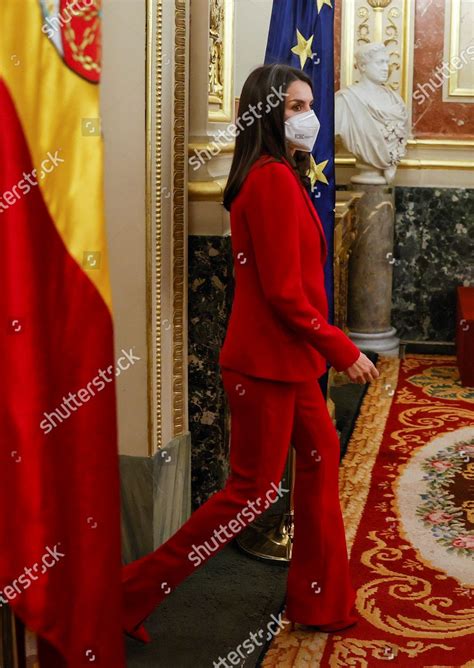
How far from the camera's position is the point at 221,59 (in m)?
3.50

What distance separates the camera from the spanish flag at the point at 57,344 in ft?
4.31

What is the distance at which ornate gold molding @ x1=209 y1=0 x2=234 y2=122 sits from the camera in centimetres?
338

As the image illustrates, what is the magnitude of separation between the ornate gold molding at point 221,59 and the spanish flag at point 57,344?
82.5 inches

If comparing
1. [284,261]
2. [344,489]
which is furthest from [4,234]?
[344,489]

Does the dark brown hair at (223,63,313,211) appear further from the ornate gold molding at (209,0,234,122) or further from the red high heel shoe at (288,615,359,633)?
the red high heel shoe at (288,615,359,633)

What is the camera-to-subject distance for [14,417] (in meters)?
1.37

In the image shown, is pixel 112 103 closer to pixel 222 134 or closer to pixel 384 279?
pixel 222 134

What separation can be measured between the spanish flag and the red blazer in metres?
1.16

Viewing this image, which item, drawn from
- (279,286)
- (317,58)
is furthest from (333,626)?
(317,58)

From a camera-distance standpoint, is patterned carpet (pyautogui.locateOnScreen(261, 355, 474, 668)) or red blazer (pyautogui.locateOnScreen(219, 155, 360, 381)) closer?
red blazer (pyautogui.locateOnScreen(219, 155, 360, 381))

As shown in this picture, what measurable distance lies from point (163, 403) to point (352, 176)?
361 centimetres

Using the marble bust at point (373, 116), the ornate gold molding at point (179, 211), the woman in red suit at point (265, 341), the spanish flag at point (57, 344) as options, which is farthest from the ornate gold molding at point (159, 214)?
the marble bust at point (373, 116)

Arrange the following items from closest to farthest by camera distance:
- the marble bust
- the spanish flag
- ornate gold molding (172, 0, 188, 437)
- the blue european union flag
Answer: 1. the spanish flag
2. ornate gold molding (172, 0, 188, 437)
3. the blue european union flag
4. the marble bust

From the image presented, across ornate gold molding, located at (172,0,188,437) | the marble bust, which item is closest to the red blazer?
ornate gold molding, located at (172,0,188,437)
